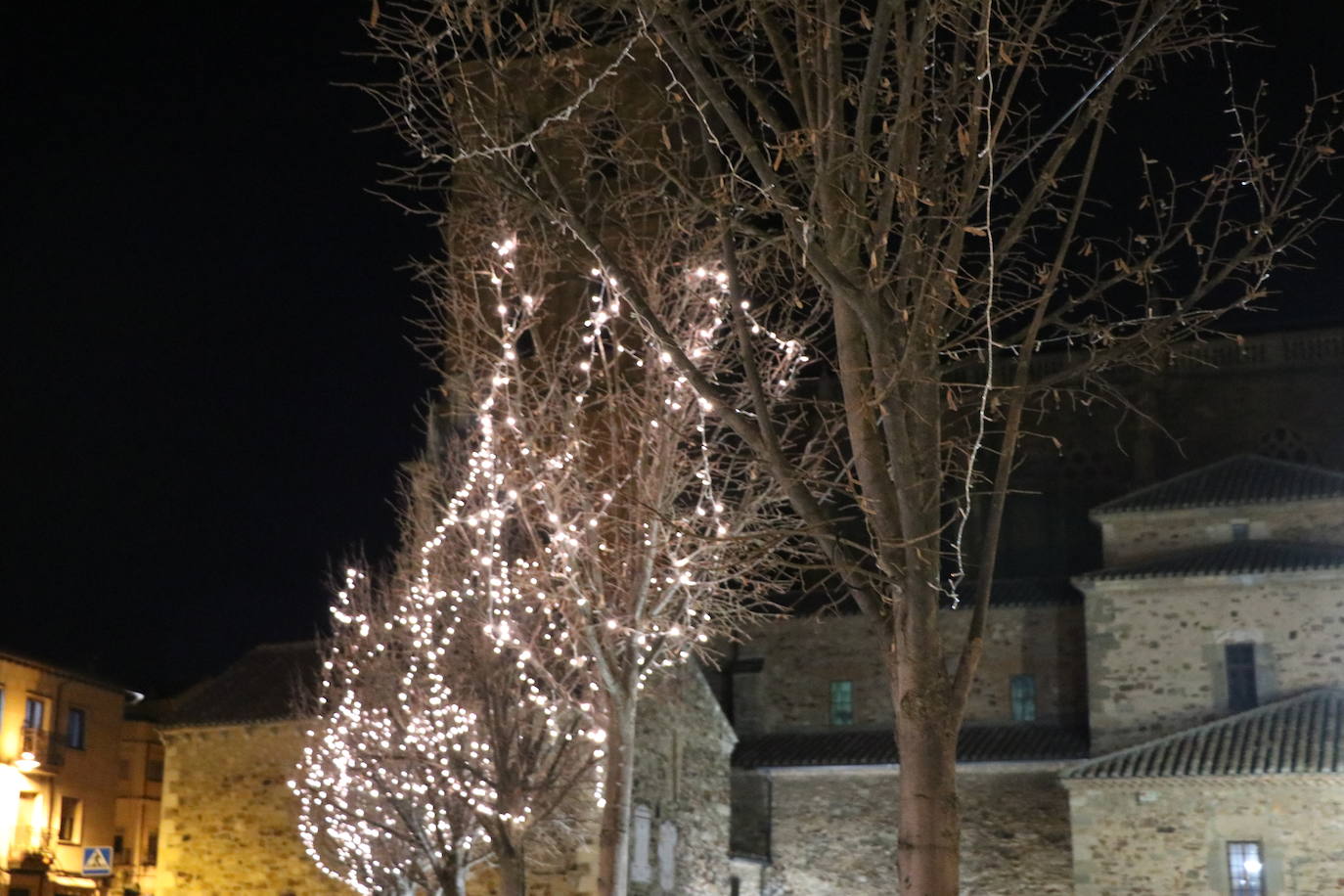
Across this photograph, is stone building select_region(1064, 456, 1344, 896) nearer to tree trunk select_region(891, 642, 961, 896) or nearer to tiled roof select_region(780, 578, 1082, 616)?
tiled roof select_region(780, 578, 1082, 616)

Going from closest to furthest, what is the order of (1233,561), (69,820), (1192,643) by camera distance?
(1233,561) → (1192,643) → (69,820)

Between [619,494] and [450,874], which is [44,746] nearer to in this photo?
[450,874]

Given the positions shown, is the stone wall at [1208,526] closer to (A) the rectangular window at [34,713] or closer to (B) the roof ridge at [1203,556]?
(B) the roof ridge at [1203,556]

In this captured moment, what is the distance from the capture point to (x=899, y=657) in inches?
319

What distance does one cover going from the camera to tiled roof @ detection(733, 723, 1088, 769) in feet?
108

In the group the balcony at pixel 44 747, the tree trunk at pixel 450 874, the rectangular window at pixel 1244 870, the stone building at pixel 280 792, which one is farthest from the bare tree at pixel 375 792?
the rectangular window at pixel 1244 870

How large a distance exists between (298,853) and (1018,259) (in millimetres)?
26099

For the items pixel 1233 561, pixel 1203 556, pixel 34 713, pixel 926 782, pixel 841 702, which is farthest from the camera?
pixel 841 702

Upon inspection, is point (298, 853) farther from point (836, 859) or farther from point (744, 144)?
point (744, 144)

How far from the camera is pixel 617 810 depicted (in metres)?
15.4

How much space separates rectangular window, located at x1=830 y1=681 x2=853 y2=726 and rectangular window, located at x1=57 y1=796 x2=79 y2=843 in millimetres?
18644

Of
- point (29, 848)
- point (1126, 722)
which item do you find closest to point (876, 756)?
point (1126, 722)

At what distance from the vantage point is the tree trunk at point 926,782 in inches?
302

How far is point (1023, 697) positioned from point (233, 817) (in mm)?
17631
